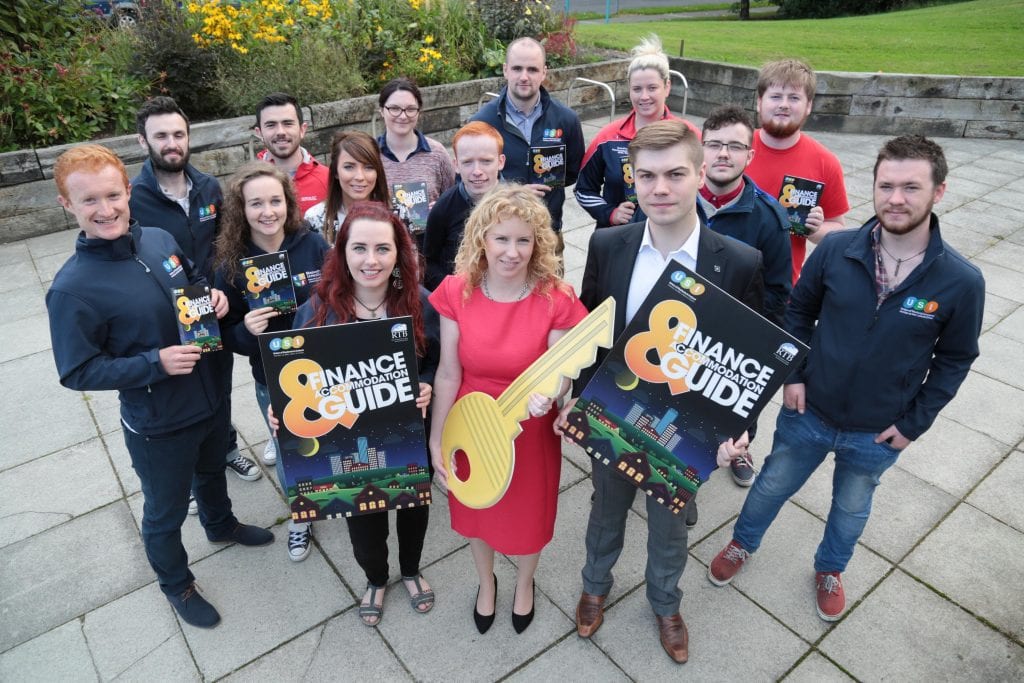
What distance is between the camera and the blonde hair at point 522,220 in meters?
2.44

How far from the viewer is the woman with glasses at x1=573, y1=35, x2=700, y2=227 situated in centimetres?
405

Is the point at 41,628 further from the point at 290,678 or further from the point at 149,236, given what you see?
the point at 149,236

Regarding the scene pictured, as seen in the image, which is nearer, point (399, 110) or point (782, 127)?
point (782, 127)

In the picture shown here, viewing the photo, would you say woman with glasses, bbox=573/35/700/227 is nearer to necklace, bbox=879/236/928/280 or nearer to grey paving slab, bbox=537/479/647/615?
necklace, bbox=879/236/928/280

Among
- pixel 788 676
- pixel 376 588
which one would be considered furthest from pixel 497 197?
pixel 788 676

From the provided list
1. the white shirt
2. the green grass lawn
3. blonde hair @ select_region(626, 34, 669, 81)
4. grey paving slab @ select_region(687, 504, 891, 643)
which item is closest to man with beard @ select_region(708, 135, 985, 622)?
grey paving slab @ select_region(687, 504, 891, 643)

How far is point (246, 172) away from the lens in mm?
3100

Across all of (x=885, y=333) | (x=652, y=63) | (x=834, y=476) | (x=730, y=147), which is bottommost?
(x=834, y=476)

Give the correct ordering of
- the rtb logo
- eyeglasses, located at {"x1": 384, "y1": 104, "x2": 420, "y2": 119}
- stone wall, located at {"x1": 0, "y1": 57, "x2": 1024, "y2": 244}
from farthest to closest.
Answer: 1. stone wall, located at {"x1": 0, "y1": 57, "x2": 1024, "y2": 244}
2. eyeglasses, located at {"x1": 384, "y1": 104, "x2": 420, "y2": 119}
3. the rtb logo

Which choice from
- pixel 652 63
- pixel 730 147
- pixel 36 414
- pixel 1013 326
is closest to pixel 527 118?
pixel 652 63

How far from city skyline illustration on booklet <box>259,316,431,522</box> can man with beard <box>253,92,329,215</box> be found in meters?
1.76

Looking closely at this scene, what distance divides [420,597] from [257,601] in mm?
830

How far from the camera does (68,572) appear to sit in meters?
3.41

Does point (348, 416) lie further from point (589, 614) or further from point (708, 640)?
point (708, 640)
